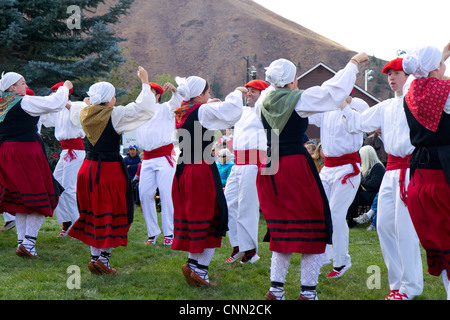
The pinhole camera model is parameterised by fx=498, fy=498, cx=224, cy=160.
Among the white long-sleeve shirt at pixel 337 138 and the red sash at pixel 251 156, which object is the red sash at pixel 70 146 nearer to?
the red sash at pixel 251 156

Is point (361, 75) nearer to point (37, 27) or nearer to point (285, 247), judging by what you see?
point (37, 27)

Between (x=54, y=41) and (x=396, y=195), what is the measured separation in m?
12.1

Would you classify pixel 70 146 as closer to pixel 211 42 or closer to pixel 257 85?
pixel 257 85

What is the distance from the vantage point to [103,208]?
4.75m

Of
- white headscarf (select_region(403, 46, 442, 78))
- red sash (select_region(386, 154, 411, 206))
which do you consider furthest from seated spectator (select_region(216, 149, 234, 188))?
white headscarf (select_region(403, 46, 442, 78))

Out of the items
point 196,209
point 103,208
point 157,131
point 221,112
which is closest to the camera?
point 221,112

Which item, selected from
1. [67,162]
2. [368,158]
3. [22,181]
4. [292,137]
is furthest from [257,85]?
[368,158]

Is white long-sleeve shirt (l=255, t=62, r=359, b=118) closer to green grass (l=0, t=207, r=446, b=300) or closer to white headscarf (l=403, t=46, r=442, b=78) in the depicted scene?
white headscarf (l=403, t=46, r=442, b=78)

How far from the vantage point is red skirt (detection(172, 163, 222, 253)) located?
14.3 feet

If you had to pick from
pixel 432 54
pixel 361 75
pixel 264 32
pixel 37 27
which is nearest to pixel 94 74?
pixel 37 27

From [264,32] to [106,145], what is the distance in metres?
106

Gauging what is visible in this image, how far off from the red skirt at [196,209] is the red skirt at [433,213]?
5.65 ft

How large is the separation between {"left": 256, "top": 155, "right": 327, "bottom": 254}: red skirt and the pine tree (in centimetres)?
1025

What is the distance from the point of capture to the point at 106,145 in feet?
15.7
